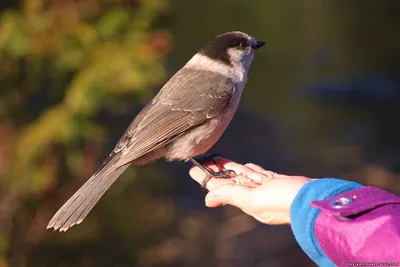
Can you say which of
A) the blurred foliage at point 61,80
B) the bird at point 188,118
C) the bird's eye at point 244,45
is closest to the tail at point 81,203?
the bird at point 188,118

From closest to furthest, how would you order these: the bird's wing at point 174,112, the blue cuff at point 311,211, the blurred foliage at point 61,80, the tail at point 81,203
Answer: the blue cuff at point 311,211 → the tail at point 81,203 → the bird's wing at point 174,112 → the blurred foliage at point 61,80

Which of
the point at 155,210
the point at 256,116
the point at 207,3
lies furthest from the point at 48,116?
the point at 207,3

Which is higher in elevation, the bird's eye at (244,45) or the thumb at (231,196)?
the bird's eye at (244,45)

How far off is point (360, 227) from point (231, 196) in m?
0.89

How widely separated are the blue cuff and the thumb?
0.39 metres

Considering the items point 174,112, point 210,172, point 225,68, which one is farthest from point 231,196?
point 225,68

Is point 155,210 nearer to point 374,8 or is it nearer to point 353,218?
point 353,218

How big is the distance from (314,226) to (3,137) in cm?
286

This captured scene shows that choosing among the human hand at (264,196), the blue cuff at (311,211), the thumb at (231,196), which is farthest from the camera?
the thumb at (231,196)

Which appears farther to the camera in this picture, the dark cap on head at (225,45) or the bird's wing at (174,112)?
the dark cap on head at (225,45)

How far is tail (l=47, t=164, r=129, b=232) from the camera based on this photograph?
3766mm

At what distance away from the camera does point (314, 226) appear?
261cm

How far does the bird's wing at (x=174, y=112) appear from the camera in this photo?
4.10 m

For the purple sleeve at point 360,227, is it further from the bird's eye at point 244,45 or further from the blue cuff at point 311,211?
the bird's eye at point 244,45
